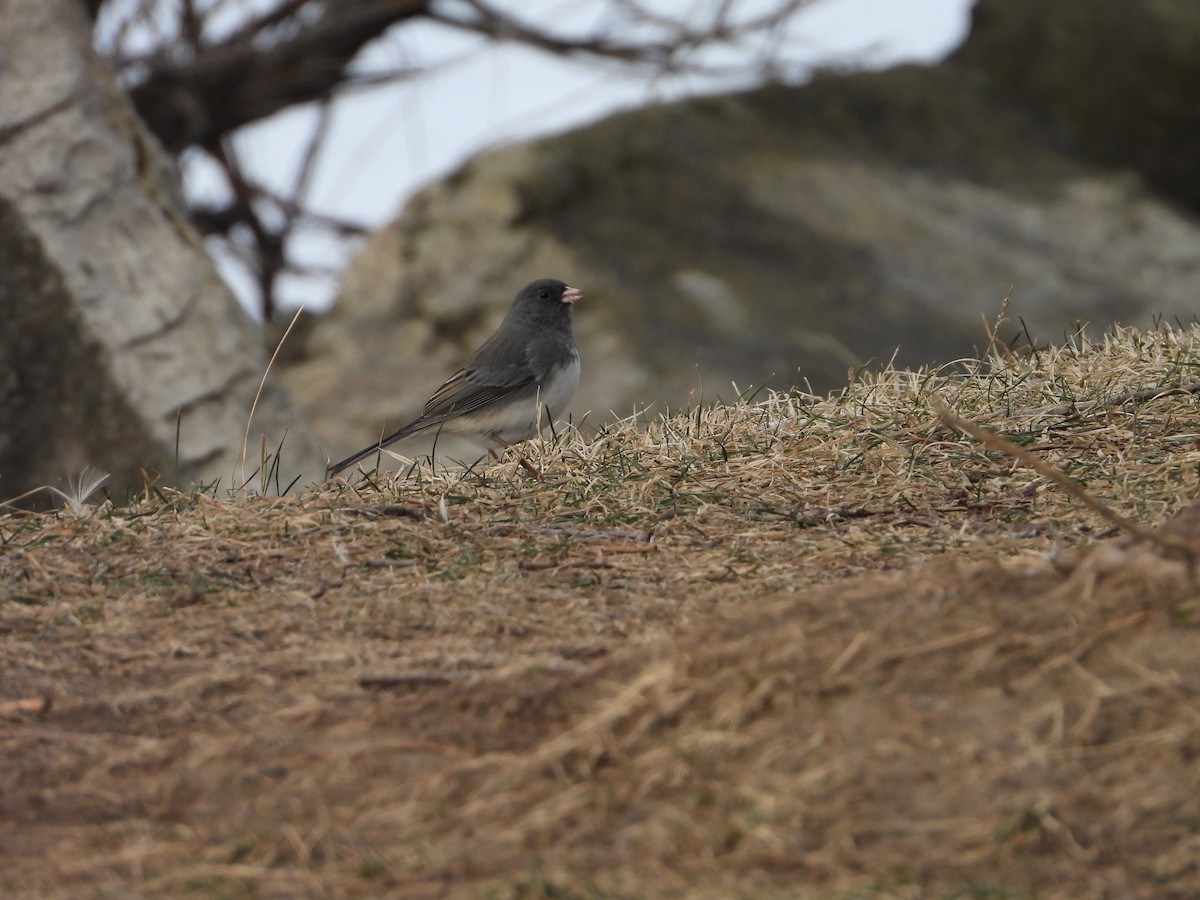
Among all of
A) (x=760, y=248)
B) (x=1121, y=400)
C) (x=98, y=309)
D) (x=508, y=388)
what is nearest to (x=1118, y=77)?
(x=760, y=248)

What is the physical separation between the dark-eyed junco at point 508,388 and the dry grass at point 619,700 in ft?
7.34

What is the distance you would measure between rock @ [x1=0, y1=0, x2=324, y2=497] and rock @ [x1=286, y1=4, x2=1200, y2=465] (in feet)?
7.89

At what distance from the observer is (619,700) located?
2.64m

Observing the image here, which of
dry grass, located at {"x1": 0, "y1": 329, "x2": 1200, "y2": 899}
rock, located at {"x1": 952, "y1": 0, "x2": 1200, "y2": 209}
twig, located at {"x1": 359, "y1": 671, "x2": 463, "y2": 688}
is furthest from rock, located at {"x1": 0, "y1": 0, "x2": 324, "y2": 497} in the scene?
rock, located at {"x1": 952, "y1": 0, "x2": 1200, "y2": 209}

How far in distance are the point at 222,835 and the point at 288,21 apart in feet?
27.8

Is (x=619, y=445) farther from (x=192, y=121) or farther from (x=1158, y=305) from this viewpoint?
(x=1158, y=305)

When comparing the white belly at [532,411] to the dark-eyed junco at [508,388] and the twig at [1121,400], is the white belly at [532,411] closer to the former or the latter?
the dark-eyed junco at [508,388]

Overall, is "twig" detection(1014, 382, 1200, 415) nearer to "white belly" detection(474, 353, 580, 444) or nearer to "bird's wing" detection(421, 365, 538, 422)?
"white belly" detection(474, 353, 580, 444)

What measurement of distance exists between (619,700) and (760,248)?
9224mm

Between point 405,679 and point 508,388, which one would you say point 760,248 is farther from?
point 405,679

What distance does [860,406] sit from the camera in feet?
15.5

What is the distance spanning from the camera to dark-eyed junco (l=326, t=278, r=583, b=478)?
245 inches

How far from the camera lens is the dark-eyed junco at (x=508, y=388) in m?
6.22

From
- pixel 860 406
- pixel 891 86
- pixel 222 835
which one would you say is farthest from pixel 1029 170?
pixel 222 835
